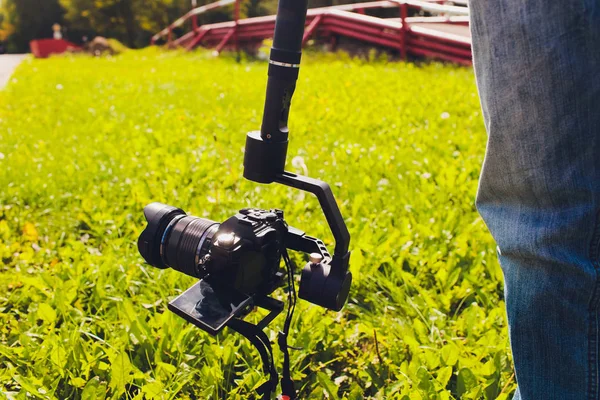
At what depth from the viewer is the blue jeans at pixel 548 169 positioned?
1.02 m

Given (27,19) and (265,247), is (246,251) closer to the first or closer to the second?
(265,247)

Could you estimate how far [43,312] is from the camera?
2.08m

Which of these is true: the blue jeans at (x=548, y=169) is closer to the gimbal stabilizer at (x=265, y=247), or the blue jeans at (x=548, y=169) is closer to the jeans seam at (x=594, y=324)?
the jeans seam at (x=594, y=324)

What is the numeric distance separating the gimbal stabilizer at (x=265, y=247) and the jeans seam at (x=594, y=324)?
0.58 metres

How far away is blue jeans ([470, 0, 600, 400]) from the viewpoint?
102cm

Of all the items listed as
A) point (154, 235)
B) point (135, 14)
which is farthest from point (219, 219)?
point (135, 14)

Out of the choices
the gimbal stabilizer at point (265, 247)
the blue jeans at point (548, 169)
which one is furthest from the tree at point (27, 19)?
the blue jeans at point (548, 169)

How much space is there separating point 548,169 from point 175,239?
1085 mm

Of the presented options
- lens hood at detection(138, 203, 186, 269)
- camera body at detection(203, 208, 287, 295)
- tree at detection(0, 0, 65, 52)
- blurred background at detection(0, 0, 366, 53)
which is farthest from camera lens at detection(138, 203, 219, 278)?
tree at detection(0, 0, 65, 52)

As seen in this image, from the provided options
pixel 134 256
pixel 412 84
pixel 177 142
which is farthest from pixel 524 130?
pixel 412 84

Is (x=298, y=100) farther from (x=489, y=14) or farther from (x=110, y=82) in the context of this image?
(x=489, y=14)

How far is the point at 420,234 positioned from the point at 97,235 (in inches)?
68.9

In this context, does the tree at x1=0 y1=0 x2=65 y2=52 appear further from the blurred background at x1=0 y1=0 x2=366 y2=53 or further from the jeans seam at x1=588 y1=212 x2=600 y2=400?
the jeans seam at x1=588 y1=212 x2=600 y2=400

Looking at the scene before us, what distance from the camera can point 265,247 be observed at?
4.88 ft
